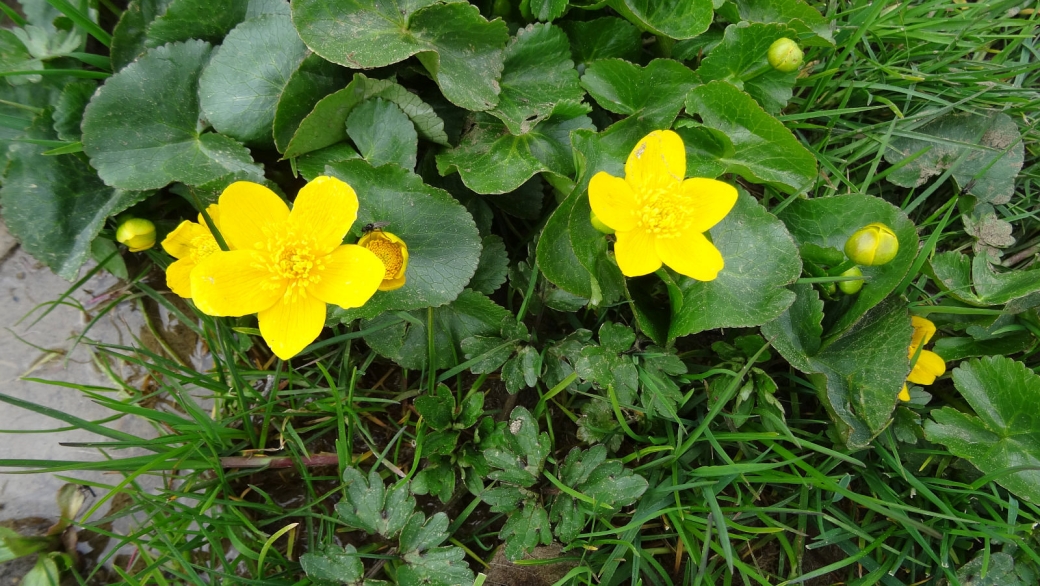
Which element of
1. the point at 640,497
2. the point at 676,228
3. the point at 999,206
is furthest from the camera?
the point at 999,206

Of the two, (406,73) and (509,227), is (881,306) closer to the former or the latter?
(509,227)

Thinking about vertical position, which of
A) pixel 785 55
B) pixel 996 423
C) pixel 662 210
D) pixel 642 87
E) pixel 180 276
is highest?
pixel 785 55

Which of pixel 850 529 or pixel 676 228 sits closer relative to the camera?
pixel 676 228

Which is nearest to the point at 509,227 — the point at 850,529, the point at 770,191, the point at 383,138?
the point at 383,138

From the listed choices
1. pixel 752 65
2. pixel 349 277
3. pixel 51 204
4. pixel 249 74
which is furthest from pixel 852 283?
pixel 51 204

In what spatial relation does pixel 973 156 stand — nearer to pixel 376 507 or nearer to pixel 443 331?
pixel 443 331

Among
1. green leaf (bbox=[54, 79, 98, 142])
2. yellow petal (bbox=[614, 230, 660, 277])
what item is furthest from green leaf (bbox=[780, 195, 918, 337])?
green leaf (bbox=[54, 79, 98, 142])
